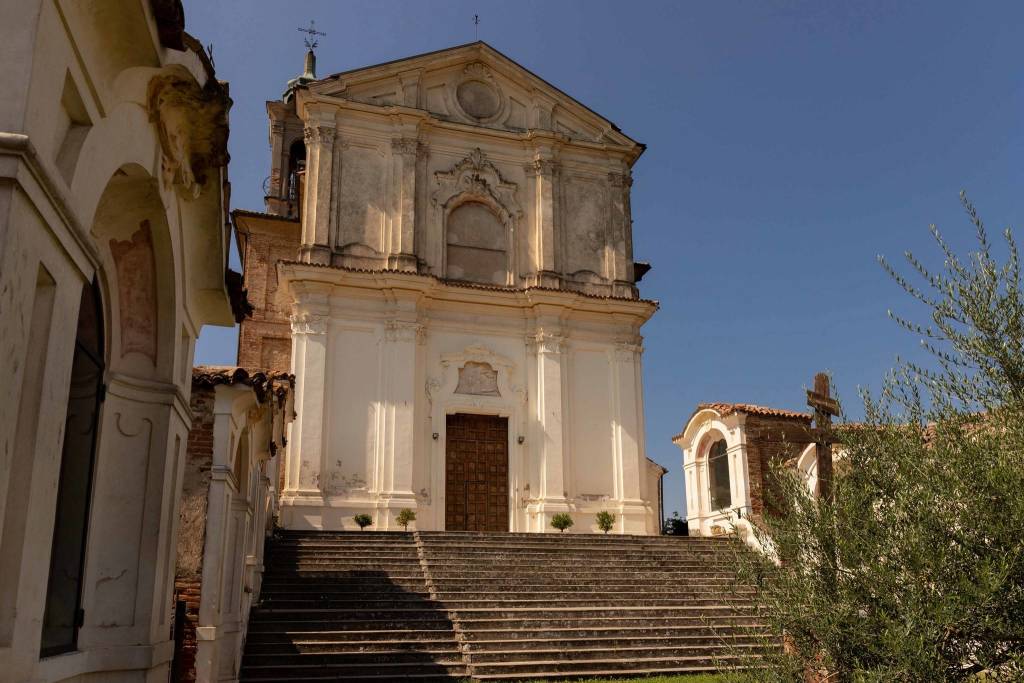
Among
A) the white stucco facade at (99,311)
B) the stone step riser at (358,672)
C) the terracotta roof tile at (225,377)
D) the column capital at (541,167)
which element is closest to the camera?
the white stucco facade at (99,311)

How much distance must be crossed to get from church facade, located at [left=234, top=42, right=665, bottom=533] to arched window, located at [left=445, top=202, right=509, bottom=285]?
0.19 ft

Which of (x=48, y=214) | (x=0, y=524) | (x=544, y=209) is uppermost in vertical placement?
(x=544, y=209)

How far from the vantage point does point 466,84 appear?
25.2 meters

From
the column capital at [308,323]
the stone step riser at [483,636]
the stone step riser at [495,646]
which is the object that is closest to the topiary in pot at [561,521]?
the column capital at [308,323]

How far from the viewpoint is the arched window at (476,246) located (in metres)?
23.7

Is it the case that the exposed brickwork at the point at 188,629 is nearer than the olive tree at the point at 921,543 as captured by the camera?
No

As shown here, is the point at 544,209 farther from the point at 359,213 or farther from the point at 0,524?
the point at 0,524

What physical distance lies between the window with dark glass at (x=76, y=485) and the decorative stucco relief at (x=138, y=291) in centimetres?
42

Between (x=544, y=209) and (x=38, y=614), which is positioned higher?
(x=544, y=209)

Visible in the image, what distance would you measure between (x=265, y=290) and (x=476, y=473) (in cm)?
816

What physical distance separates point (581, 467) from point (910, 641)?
56.9ft

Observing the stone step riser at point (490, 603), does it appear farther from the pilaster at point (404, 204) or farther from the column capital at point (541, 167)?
the column capital at point (541, 167)

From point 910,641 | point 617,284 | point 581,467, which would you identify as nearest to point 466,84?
Answer: point 617,284

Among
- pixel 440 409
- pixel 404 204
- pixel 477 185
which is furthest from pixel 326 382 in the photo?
pixel 477 185
